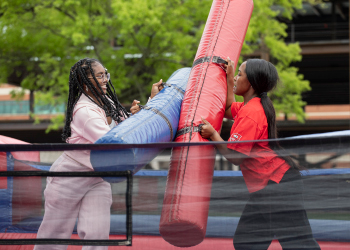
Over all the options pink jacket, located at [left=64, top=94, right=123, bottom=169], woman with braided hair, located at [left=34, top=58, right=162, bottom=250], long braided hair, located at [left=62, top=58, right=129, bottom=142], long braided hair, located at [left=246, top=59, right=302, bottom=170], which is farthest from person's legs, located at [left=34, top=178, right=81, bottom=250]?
long braided hair, located at [left=246, top=59, right=302, bottom=170]

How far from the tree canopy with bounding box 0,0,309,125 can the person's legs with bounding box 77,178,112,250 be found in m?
8.32

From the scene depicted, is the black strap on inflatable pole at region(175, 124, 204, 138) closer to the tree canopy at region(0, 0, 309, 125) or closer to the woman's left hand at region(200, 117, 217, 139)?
the woman's left hand at region(200, 117, 217, 139)

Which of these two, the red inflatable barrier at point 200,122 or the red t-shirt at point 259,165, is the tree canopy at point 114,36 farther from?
the red t-shirt at point 259,165

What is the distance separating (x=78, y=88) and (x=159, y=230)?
4.09ft

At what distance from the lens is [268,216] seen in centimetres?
242

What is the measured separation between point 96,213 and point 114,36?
990cm

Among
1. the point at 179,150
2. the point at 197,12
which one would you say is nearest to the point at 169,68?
the point at 197,12

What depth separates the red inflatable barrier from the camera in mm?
2457

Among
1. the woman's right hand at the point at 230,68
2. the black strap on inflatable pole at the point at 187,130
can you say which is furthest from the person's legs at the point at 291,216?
the woman's right hand at the point at 230,68

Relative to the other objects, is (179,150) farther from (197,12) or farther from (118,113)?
(197,12)

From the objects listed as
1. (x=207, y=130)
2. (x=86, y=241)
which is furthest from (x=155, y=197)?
(x=207, y=130)

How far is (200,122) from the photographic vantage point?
3135 millimetres

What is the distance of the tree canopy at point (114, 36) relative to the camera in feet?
35.8

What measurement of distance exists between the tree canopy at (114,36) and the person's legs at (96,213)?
832 centimetres
